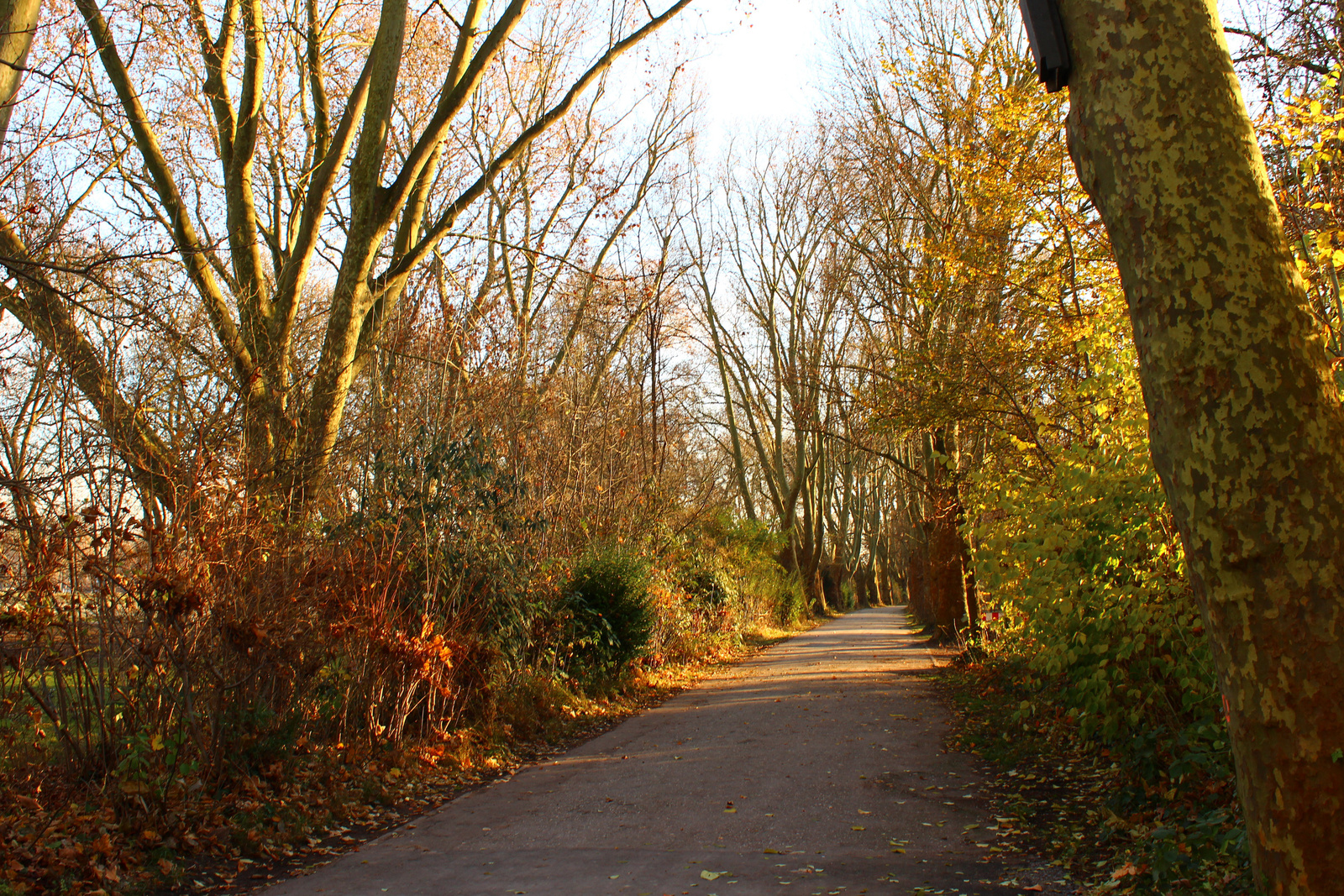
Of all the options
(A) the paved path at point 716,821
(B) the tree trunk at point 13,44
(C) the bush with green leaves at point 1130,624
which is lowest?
(A) the paved path at point 716,821

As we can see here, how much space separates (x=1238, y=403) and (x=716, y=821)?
411 cm

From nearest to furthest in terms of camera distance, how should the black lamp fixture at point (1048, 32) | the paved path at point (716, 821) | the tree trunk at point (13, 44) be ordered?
the black lamp fixture at point (1048, 32)
the paved path at point (716, 821)
the tree trunk at point (13, 44)

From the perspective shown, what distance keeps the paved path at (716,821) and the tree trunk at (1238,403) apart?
1.81 meters

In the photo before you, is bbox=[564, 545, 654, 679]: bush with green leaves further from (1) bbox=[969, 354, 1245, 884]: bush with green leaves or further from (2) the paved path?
(1) bbox=[969, 354, 1245, 884]: bush with green leaves

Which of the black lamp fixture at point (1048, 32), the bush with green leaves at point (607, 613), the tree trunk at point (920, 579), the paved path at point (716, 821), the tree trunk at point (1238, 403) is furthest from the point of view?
the tree trunk at point (920, 579)


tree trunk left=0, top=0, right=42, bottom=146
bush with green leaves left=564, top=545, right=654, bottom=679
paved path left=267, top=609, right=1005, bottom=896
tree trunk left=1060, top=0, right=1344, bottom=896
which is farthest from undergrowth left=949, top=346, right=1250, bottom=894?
tree trunk left=0, top=0, right=42, bottom=146

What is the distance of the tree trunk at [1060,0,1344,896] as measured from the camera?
9.55ft

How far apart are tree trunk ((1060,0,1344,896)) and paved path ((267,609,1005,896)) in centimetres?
181

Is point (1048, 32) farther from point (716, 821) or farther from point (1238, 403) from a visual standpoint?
point (716, 821)

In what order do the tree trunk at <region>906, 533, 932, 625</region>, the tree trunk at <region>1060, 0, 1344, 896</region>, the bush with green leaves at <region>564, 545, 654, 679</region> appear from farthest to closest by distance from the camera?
the tree trunk at <region>906, 533, 932, 625</region>, the bush with green leaves at <region>564, 545, 654, 679</region>, the tree trunk at <region>1060, 0, 1344, 896</region>

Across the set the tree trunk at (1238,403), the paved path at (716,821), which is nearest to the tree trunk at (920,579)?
the paved path at (716,821)

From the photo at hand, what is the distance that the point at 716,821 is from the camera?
5660 millimetres

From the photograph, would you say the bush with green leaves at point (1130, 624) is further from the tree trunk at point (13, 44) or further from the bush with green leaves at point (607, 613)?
the tree trunk at point (13, 44)

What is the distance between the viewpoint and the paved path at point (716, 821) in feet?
14.9
